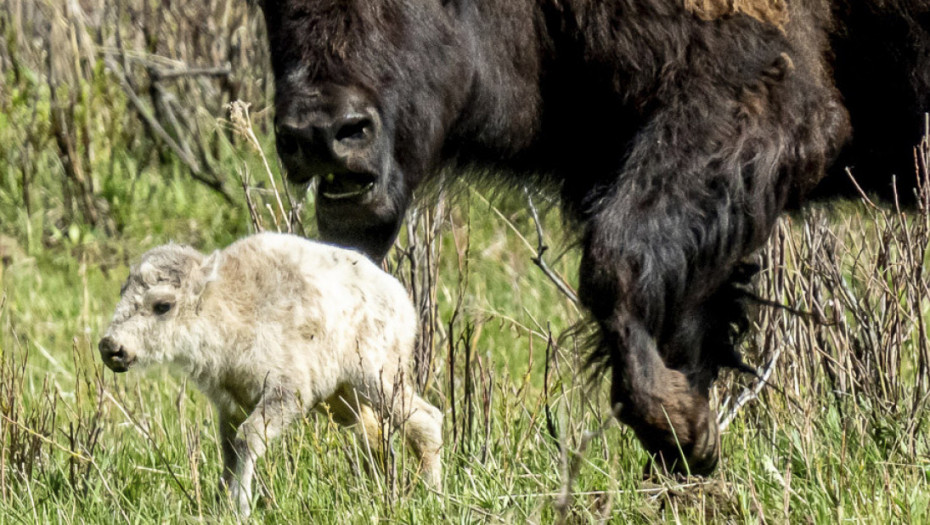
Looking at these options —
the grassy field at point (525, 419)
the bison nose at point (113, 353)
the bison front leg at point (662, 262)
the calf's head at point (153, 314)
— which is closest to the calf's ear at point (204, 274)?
the calf's head at point (153, 314)

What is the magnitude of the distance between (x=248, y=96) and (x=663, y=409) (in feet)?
20.3

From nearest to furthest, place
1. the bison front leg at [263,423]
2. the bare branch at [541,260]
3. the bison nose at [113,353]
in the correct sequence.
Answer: the bison nose at [113,353] < the bison front leg at [263,423] < the bare branch at [541,260]

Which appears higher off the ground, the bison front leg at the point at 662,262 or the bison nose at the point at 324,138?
the bison nose at the point at 324,138

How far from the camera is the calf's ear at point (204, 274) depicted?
3.65 metres

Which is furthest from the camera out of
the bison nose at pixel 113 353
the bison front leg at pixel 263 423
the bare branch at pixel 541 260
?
the bare branch at pixel 541 260

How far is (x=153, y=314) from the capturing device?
3.58 m

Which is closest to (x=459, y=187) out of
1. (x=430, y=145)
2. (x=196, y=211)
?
(x=430, y=145)

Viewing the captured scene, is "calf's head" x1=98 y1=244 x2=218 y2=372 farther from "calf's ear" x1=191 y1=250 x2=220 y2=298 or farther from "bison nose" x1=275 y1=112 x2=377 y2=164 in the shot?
"bison nose" x1=275 y1=112 x2=377 y2=164

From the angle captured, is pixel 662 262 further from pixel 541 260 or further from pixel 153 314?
pixel 153 314

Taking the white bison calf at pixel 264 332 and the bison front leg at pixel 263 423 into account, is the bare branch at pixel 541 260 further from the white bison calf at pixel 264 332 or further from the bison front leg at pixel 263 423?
the bison front leg at pixel 263 423

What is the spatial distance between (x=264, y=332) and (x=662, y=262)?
3.28ft

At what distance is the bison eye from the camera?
3.58m

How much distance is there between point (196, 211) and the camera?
30.1 feet

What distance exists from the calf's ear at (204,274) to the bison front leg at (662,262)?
0.91 m
